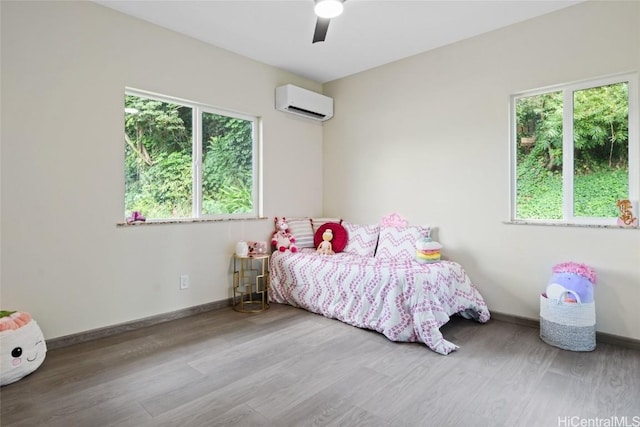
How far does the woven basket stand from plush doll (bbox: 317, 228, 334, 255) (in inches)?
79.4

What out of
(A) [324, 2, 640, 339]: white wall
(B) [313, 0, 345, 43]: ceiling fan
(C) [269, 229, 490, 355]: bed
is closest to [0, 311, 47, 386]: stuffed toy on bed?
(C) [269, 229, 490, 355]: bed

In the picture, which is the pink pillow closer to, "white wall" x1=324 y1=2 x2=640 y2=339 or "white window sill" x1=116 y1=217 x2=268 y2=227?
"white wall" x1=324 y1=2 x2=640 y2=339

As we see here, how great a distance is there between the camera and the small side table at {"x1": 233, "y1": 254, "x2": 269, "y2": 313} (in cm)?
357

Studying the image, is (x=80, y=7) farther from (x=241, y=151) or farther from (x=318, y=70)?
(x=318, y=70)

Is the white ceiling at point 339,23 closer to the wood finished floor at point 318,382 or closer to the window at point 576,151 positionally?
the window at point 576,151

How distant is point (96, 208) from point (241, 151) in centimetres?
155

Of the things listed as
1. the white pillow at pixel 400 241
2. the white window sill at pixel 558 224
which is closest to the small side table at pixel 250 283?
the white pillow at pixel 400 241

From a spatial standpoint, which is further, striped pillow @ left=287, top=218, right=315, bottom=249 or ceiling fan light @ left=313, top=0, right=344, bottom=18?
striped pillow @ left=287, top=218, right=315, bottom=249

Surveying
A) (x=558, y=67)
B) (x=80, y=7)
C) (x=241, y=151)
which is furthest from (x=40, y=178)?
(x=558, y=67)

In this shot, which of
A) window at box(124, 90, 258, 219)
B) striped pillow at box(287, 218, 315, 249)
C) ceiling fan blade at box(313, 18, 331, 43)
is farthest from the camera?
striped pillow at box(287, 218, 315, 249)

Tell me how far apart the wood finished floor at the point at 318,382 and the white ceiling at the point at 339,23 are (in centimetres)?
260

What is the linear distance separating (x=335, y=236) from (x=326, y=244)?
16cm

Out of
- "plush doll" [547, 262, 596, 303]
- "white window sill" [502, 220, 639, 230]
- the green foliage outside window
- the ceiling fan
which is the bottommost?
"plush doll" [547, 262, 596, 303]

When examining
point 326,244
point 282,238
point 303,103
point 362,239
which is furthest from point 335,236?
point 303,103
